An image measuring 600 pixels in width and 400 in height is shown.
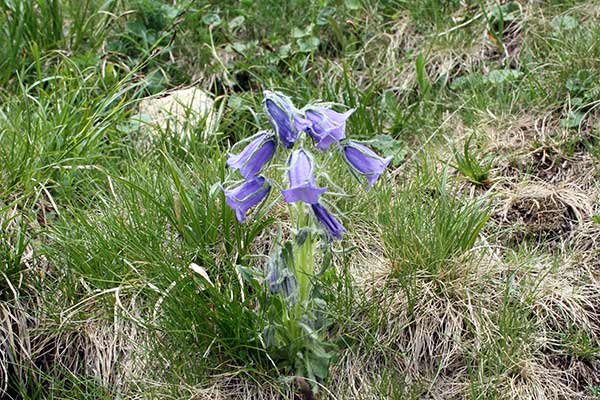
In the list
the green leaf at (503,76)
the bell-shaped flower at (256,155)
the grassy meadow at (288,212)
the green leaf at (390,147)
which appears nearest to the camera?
the bell-shaped flower at (256,155)

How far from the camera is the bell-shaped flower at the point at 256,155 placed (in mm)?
2668

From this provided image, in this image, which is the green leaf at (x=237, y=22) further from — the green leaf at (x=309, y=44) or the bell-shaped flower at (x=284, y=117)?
the bell-shaped flower at (x=284, y=117)

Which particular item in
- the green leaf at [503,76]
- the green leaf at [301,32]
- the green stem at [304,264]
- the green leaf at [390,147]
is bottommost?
the green leaf at [390,147]

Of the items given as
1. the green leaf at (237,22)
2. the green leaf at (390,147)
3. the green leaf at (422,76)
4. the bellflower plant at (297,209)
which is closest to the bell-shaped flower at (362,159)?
the bellflower plant at (297,209)

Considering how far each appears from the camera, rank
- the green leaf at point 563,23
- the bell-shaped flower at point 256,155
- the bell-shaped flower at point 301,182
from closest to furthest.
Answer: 1. the bell-shaped flower at point 301,182
2. the bell-shaped flower at point 256,155
3. the green leaf at point 563,23

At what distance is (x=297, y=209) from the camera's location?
282 centimetres

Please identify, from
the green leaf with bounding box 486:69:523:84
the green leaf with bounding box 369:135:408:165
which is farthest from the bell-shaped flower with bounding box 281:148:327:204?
the green leaf with bounding box 486:69:523:84

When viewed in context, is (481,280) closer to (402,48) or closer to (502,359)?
(502,359)

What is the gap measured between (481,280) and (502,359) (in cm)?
31

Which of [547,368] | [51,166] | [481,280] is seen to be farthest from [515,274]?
[51,166]

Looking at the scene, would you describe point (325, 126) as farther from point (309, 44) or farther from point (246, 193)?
point (309, 44)

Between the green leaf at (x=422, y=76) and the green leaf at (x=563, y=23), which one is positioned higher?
the green leaf at (x=563, y=23)

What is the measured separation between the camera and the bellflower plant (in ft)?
8.52

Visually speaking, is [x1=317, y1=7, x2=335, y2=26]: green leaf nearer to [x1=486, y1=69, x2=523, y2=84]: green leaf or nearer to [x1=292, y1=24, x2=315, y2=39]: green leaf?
[x1=292, y1=24, x2=315, y2=39]: green leaf
